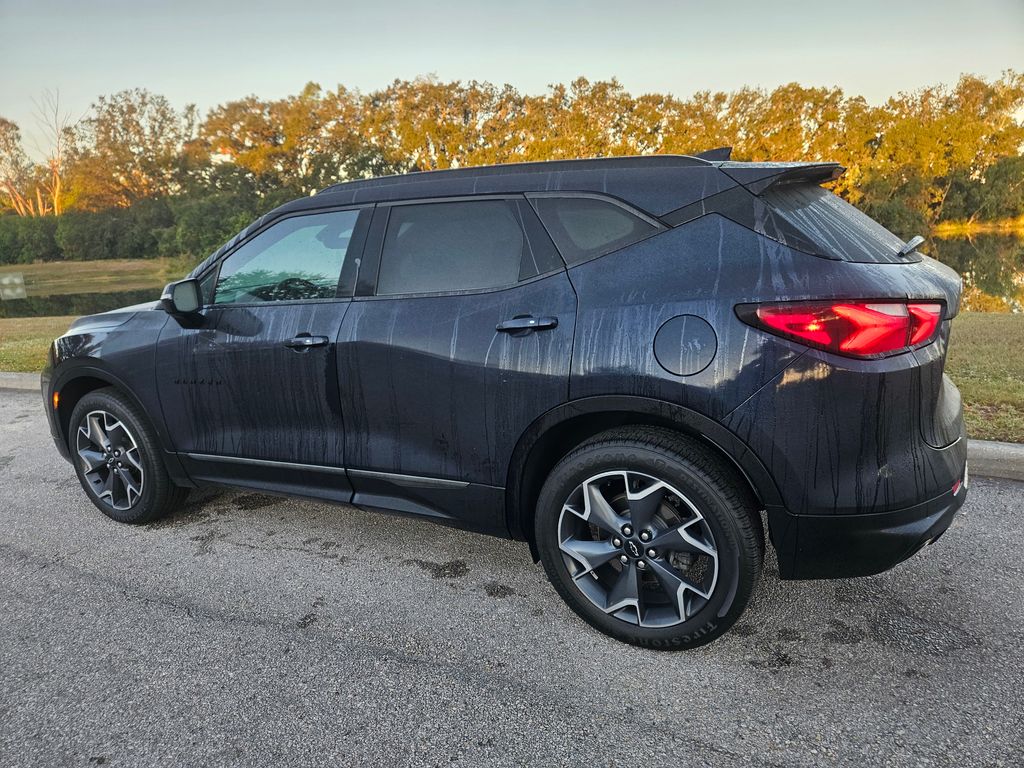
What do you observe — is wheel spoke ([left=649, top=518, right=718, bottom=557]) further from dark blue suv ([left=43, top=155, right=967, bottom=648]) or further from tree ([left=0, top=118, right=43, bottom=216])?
tree ([left=0, top=118, right=43, bottom=216])

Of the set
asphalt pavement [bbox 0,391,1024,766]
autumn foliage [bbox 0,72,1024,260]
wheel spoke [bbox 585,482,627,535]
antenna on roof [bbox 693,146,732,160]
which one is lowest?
asphalt pavement [bbox 0,391,1024,766]

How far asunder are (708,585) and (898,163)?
176 feet

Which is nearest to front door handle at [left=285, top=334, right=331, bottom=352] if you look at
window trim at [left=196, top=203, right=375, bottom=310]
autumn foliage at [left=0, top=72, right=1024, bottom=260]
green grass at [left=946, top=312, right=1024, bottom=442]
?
window trim at [left=196, top=203, right=375, bottom=310]

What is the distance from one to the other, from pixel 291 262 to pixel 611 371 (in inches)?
67.2

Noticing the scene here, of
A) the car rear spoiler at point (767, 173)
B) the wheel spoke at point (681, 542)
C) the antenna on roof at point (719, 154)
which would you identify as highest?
the antenna on roof at point (719, 154)

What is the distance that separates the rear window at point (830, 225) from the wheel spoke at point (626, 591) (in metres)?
1.26

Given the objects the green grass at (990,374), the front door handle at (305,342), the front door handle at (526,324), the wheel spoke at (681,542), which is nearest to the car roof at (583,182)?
the front door handle at (526,324)

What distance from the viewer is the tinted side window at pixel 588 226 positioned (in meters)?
2.47

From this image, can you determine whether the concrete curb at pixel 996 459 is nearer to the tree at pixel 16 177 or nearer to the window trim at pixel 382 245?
the window trim at pixel 382 245

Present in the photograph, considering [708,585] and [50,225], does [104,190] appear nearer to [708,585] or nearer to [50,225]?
[50,225]

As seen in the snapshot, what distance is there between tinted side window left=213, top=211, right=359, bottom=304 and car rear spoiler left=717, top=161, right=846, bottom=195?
63.3 inches

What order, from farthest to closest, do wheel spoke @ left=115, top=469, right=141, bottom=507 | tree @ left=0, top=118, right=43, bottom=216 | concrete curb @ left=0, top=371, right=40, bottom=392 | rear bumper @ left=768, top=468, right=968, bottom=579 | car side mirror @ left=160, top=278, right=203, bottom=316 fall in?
tree @ left=0, top=118, right=43, bottom=216, concrete curb @ left=0, top=371, right=40, bottom=392, wheel spoke @ left=115, top=469, right=141, bottom=507, car side mirror @ left=160, top=278, right=203, bottom=316, rear bumper @ left=768, top=468, right=968, bottom=579

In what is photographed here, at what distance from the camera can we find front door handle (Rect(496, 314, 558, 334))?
250 cm

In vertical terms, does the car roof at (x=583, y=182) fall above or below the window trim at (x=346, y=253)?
above
